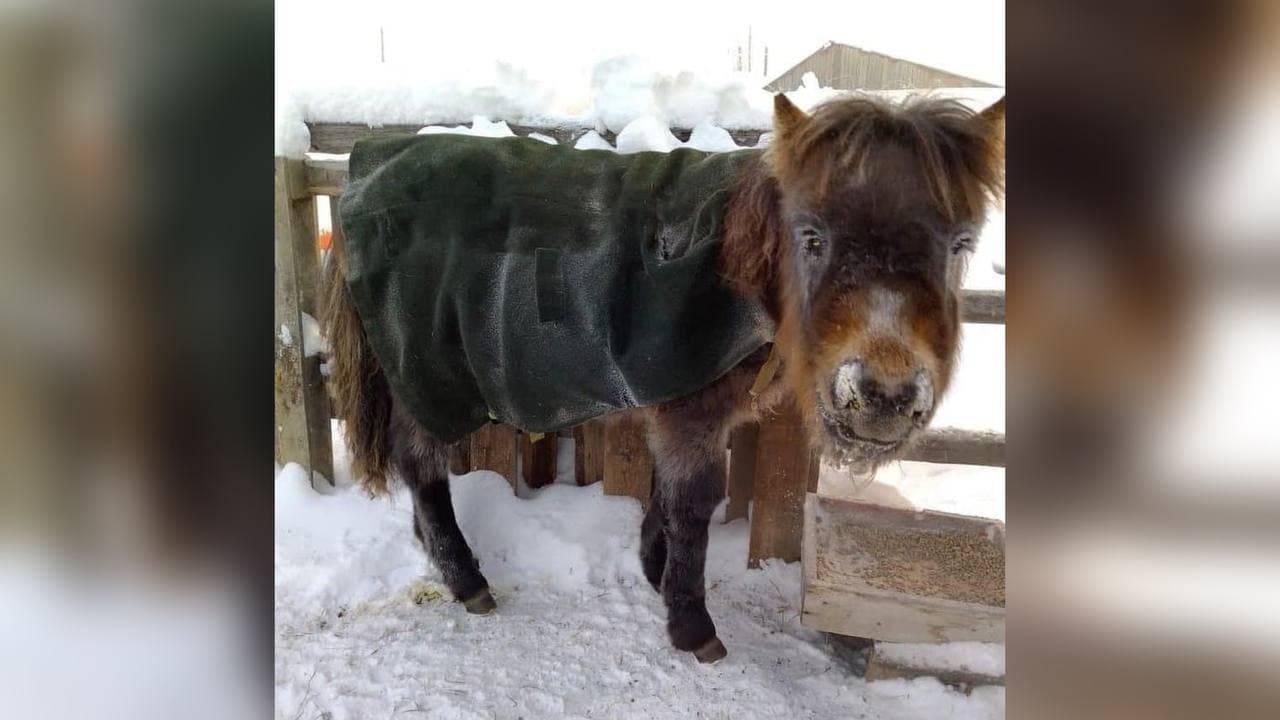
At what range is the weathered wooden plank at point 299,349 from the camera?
3375mm

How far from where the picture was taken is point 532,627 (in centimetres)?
279

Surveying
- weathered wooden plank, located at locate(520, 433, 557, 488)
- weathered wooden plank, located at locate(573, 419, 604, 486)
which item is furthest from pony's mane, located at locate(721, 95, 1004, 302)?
weathered wooden plank, located at locate(520, 433, 557, 488)

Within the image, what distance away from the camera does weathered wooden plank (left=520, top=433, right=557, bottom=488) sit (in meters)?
3.74

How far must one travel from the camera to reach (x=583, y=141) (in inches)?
116

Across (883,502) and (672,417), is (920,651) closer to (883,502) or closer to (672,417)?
(883,502)

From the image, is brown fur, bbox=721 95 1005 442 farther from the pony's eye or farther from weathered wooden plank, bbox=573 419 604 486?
weathered wooden plank, bbox=573 419 604 486

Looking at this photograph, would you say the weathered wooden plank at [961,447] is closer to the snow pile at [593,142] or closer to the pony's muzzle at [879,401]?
the pony's muzzle at [879,401]

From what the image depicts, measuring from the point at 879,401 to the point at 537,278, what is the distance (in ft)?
4.10

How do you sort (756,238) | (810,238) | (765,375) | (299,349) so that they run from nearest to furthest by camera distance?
1. (810,238)
2. (756,238)
3. (765,375)
4. (299,349)

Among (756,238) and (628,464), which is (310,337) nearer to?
(628,464)

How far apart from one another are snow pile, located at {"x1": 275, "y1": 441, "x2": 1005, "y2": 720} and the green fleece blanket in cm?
91

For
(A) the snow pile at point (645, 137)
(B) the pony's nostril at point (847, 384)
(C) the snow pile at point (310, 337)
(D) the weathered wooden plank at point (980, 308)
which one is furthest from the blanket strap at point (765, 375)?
(C) the snow pile at point (310, 337)

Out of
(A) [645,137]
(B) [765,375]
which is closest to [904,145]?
(B) [765,375]

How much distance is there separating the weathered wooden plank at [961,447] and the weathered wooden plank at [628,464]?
140 cm
